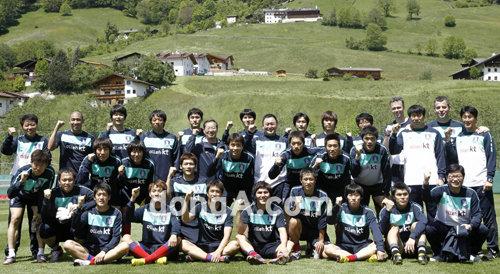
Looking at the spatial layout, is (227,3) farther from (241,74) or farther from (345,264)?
→ (345,264)

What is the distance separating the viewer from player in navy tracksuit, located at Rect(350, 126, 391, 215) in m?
6.42

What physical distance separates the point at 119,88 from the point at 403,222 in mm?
57817

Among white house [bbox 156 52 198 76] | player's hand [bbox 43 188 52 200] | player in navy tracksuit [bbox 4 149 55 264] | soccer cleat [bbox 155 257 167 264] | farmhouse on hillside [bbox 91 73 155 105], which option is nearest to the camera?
soccer cleat [bbox 155 257 167 264]

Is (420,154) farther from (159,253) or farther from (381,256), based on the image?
(159,253)

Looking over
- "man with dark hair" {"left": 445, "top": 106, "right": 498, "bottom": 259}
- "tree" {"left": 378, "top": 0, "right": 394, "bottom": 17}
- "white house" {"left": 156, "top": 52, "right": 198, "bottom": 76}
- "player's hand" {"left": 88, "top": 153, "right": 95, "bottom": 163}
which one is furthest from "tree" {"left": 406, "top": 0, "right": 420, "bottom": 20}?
"player's hand" {"left": 88, "top": 153, "right": 95, "bottom": 163}

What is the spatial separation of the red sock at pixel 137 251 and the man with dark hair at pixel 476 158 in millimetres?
4741

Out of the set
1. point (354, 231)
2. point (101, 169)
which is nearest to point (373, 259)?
point (354, 231)

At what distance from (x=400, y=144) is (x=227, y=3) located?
580 feet

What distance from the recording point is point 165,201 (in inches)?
248

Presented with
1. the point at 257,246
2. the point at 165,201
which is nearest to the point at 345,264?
the point at 257,246

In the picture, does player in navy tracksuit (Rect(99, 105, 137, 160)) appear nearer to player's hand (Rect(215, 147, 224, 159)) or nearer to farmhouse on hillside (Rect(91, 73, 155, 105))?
player's hand (Rect(215, 147, 224, 159))

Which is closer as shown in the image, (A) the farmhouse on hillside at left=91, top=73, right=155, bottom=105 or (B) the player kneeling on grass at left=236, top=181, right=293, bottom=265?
(B) the player kneeling on grass at left=236, top=181, right=293, bottom=265

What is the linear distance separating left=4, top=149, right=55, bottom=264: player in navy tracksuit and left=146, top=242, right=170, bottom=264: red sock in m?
1.65

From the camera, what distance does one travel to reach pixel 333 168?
21.3 ft
